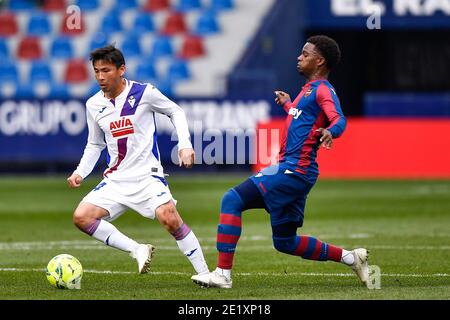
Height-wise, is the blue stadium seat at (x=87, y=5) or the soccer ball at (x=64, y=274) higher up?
the blue stadium seat at (x=87, y=5)

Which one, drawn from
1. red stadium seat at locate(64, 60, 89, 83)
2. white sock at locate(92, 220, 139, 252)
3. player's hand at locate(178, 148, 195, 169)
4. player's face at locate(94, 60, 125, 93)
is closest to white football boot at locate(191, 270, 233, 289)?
white sock at locate(92, 220, 139, 252)

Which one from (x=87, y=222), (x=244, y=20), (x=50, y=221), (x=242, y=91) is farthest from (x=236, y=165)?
(x=87, y=222)

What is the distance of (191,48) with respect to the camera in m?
28.7

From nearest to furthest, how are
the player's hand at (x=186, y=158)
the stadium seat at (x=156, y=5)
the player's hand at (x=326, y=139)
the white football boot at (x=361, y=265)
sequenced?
the player's hand at (x=326, y=139)
the player's hand at (x=186, y=158)
the white football boot at (x=361, y=265)
the stadium seat at (x=156, y=5)

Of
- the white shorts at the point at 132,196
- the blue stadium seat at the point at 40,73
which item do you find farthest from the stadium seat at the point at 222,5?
the white shorts at the point at 132,196

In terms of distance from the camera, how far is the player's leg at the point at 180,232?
955cm

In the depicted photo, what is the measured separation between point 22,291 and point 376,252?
4.69m

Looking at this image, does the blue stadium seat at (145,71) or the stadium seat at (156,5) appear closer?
the blue stadium seat at (145,71)

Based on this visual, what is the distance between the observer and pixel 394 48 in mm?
27531

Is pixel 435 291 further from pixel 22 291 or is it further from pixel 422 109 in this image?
pixel 422 109

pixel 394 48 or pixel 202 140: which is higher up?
pixel 394 48

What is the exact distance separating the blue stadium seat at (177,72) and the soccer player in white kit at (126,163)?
1814 cm

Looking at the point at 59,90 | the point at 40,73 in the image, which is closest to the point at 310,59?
the point at 59,90

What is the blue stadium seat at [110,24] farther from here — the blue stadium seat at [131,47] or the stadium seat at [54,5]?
the stadium seat at [54,5]
